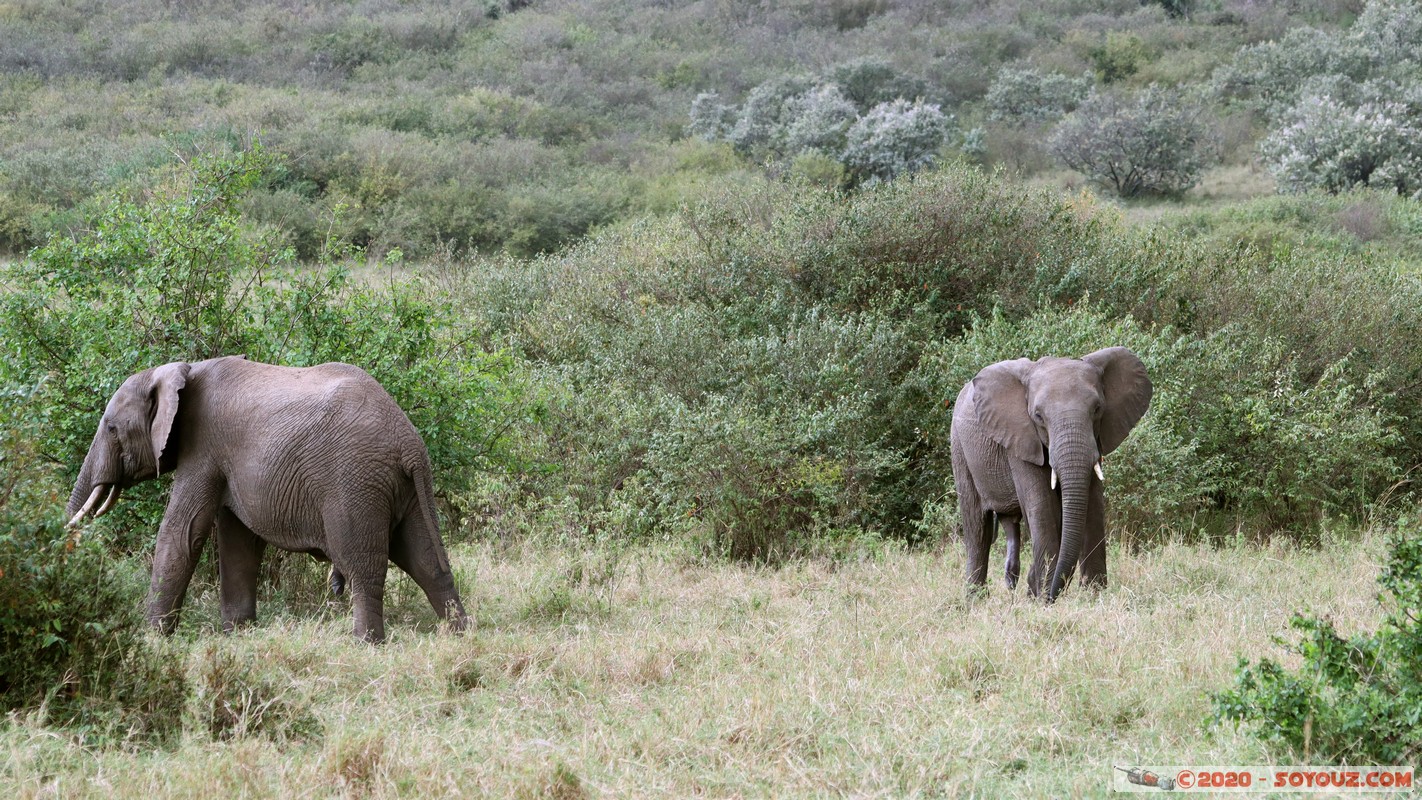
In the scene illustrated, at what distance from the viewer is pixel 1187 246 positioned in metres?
17.8

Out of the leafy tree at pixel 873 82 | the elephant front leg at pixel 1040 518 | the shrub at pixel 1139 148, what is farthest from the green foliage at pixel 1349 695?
the leafy tree at pixel 873 82

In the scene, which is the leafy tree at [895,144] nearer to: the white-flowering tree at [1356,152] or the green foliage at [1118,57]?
the white-flowering tree at [1356,152]

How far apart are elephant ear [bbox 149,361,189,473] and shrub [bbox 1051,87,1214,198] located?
106 feet

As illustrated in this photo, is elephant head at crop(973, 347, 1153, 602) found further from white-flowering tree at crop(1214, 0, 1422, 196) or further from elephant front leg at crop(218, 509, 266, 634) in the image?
white-flowering tree at crop(1214, 0, 1422, 196)

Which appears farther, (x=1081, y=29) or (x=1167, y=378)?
(x=1081, y=29)

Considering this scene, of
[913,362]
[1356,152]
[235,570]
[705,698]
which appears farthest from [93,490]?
[1356,152]

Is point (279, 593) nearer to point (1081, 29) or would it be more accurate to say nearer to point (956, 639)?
point (956, 639)

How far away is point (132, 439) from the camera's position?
7.52 metres

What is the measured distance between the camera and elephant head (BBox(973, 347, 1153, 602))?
8.09m

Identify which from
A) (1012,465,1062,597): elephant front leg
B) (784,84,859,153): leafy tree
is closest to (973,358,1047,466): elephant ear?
(1012,465,1062,597): elephant front leg

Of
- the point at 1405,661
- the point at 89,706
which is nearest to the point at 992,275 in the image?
the point at 1405,661

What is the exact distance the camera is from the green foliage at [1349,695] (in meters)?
4.81

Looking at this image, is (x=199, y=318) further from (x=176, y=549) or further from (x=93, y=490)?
(x=176, y=549)

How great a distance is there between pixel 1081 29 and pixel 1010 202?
46.2m
